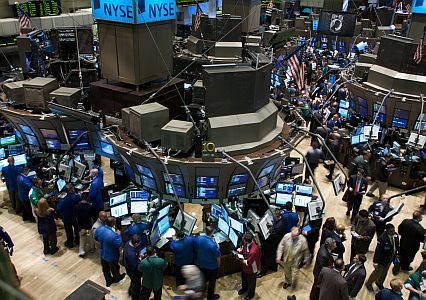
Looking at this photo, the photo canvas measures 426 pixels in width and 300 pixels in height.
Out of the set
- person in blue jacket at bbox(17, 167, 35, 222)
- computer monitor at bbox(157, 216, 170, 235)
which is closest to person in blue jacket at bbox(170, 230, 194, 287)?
computer monitor at bbox(157, 216, 170, 235)

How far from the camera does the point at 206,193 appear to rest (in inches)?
354

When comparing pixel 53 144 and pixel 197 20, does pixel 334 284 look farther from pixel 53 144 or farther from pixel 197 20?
pixel 197 20

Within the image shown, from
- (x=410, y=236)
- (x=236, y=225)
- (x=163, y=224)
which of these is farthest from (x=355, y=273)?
(x=163, y=224)

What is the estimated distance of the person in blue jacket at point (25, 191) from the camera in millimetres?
9430

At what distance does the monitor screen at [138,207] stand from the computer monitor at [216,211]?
1.43m

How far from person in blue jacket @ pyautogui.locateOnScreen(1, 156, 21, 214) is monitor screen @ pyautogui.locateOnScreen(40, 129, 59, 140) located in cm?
116

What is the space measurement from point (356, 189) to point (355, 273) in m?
3.52

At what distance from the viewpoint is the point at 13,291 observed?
1.20m

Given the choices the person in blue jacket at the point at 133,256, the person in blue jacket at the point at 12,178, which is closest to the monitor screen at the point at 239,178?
the person in blue jacket at the point at 133,256

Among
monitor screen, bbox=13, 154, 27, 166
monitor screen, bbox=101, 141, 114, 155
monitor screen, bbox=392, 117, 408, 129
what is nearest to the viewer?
monitor screen, bbox=13, 154, 27, 166

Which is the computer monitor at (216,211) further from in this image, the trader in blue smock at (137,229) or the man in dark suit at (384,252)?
the man in dark suit at (384,252)

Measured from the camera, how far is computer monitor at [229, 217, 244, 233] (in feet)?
25.4

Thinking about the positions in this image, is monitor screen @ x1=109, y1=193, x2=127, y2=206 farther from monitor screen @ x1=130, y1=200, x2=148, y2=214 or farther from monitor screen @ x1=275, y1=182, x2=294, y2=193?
monitor screen @ x1=275, y1=182, x2=294, y2=193

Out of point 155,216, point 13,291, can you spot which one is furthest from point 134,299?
point 13,291
